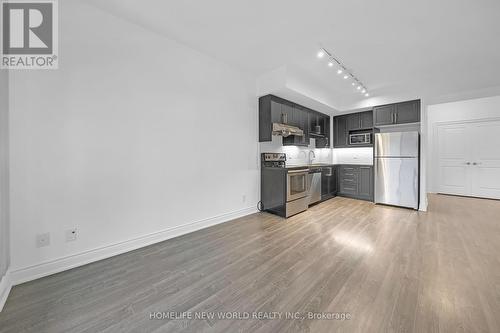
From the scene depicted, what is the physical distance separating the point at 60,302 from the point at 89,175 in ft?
3.97

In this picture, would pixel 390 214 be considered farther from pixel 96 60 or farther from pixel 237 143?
pixel 96 60

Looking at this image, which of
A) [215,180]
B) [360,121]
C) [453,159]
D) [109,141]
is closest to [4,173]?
[109,141]

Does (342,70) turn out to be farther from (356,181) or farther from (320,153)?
(356,181)

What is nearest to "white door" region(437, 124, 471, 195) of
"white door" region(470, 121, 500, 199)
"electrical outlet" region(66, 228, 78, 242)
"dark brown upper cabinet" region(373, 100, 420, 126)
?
"white door" region(470, 121, 500, 199)

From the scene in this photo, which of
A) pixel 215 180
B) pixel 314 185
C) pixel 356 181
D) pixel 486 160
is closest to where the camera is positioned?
pixel 215 180

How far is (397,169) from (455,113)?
379 cm

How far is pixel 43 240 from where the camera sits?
1.89 metres

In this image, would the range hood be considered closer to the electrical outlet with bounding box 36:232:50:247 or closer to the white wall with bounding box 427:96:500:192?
the electrical outlet with bounding box 36:232:50:247

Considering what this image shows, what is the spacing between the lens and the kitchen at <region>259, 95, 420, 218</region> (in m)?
3.97

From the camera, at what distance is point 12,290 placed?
5.46ft

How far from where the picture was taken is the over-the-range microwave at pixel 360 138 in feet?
17.7

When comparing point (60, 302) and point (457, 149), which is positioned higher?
point (457, 149)

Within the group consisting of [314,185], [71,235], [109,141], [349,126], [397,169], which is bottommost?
[71,235]

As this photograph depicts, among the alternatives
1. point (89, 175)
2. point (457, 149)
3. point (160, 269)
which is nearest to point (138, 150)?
point (89, 175)
